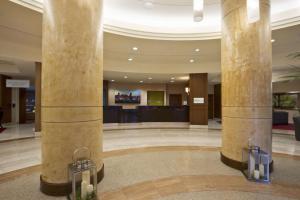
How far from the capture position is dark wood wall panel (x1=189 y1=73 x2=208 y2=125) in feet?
30.5

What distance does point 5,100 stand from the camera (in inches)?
406

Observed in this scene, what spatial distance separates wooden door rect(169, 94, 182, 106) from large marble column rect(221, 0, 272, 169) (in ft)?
34.4

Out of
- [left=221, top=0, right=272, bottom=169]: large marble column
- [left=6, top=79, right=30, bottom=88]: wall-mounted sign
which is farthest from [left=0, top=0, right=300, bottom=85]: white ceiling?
[left=221, top=0, right=272, bottom=169]: large marble column

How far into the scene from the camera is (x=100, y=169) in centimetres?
300

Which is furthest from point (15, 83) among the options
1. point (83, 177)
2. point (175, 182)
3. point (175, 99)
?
point (175, 99)

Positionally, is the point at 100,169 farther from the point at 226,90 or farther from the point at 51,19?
the point at 226,90

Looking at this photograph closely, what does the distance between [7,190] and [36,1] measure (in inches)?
156

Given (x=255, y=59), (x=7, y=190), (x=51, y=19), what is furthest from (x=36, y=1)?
(x=255, y=59)

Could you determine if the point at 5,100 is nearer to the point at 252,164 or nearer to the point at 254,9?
the point at 252,164

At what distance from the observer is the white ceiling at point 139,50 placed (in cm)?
468

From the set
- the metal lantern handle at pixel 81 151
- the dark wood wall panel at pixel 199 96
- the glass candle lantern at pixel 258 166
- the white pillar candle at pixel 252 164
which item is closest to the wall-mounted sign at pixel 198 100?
the dark wood wall panel at pixel 199 96

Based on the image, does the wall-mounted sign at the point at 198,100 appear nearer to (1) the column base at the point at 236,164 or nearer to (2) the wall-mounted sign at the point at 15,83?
(1) the column base at the point at 236,164

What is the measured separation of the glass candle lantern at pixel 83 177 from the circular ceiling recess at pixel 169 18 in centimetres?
380

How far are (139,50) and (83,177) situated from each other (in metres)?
5.85
